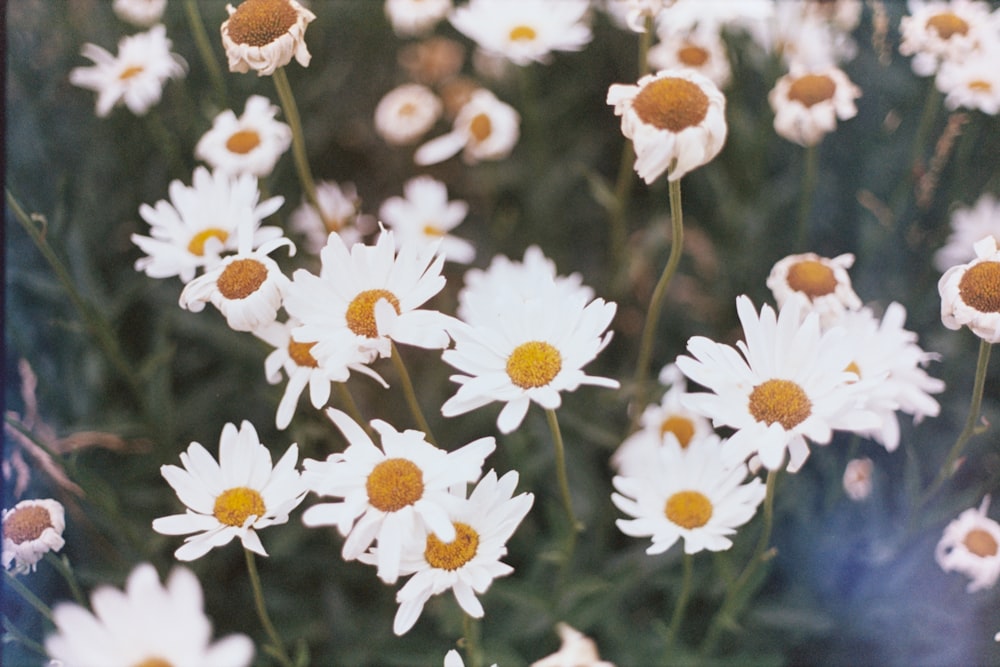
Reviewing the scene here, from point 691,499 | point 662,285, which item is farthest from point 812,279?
point 691,499

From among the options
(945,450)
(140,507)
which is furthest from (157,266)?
(945,450)

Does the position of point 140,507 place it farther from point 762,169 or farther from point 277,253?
point 762,169

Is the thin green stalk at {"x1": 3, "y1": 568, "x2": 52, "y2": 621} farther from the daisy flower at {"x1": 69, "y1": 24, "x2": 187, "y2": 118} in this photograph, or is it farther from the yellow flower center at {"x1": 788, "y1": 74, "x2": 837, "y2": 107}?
the yellow flower center at {"x1": 788, "y1": 74, "x2": 837, "y2": 107}

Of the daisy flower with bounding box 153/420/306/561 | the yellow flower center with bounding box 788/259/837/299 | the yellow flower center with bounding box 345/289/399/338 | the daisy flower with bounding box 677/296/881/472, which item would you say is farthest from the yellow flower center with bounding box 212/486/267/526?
the yellow flower center with bounding box 788/259/837/299

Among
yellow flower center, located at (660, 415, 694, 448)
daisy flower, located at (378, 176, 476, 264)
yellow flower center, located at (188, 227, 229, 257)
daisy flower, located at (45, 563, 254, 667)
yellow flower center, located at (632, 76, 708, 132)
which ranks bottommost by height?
yellow flower center, located at (660, 415, 694, 448)

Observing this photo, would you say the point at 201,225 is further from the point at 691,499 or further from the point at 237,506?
the point at 691,499
